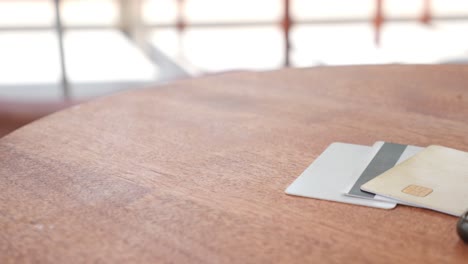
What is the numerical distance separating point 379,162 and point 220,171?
218mm

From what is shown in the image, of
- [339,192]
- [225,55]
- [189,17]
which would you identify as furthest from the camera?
[189,17]

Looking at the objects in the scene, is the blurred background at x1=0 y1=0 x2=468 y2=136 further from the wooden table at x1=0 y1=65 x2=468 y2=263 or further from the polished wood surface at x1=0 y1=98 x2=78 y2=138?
the wooden table at x1=0 y1=65 x2=468 y2=263

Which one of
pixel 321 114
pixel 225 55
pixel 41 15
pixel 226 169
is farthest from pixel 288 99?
pixel 41 15

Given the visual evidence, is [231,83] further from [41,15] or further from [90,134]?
[41,15]

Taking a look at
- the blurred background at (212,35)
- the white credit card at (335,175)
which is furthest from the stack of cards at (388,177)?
the blurred background at (212,35)

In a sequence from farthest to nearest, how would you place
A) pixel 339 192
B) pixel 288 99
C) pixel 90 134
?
1. pixel 288 99
2. pixel 90 134
3. pixel 339 192

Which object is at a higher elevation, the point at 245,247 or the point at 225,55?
the point at 245,247

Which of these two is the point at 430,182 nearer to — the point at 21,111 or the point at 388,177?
the point at 388,177

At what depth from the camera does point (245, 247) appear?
611 millimetres

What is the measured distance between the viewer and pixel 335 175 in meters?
0.79

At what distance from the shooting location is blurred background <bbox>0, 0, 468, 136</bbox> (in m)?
4.11

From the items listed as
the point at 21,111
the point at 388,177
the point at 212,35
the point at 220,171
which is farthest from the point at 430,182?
the point at 212,35

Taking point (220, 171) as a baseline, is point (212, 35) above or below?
below

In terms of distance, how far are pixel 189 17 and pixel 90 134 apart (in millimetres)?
4057
